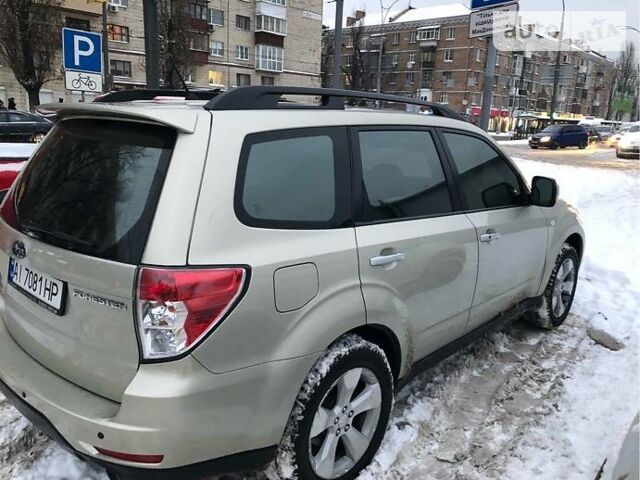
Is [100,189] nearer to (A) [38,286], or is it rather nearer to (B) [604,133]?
(A) [38,286]

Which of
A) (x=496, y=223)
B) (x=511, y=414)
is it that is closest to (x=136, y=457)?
(x=511, y=414)

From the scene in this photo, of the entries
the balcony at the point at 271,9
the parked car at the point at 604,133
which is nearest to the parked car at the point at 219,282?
the parked car at the point at 604,133

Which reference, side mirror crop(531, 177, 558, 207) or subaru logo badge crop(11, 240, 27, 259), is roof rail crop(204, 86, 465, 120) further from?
side mirror crop(531, 177, 558, 207)

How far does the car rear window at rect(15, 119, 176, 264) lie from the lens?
193cm

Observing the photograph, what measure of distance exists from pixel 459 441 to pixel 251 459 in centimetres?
134

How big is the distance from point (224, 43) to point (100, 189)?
164 feet

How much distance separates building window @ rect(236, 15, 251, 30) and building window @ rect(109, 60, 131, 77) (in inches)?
434

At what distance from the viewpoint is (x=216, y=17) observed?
1865 inches

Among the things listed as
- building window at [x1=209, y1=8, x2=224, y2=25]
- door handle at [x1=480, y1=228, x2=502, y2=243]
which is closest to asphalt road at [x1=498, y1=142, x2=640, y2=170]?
door handle at [x1=480, y1=228, x2=502, y2=243]

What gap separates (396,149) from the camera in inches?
110

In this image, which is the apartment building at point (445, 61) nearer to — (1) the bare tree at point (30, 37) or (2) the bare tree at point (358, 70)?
(2) the bare tree at point (358, 70)

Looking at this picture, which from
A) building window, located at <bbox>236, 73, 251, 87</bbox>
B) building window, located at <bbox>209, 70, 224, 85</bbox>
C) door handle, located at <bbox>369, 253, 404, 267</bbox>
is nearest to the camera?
door handle, located at <bbox>369, 253, 404, 267</bbox>

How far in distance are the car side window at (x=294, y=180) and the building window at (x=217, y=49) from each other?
49.0 metres

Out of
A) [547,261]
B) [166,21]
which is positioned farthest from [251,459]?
[166,21]
